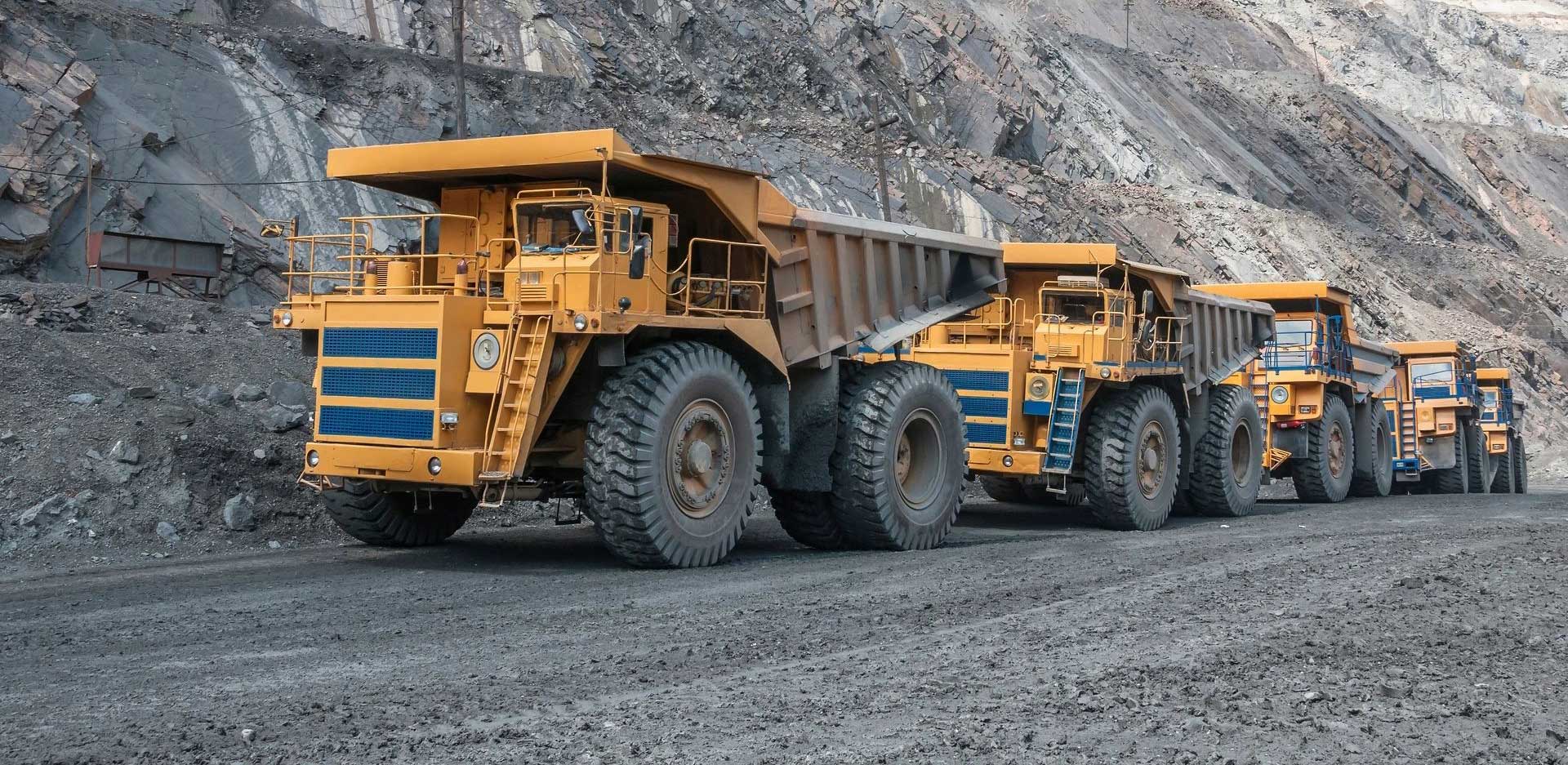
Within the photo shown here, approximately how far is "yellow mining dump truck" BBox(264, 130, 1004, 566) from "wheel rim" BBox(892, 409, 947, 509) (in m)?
0.03

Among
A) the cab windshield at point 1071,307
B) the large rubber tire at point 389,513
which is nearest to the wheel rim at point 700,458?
the large rubber tire at point 389,513

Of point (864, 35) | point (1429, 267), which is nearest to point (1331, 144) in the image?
point (1429, 267)

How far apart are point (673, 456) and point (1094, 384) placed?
19.0 feet

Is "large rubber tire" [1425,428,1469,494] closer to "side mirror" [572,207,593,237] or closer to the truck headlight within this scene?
"side mirror" [572,207,593,237]

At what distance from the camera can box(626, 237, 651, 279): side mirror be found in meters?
9.23

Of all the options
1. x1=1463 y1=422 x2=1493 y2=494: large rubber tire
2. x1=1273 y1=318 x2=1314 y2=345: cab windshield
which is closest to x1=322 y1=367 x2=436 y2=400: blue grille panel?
x1=1273 y1=318 x2=1314 y2=345: cab windshield

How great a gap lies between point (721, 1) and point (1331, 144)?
31.8 meters

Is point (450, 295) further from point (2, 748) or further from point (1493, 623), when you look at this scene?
point (1493, 623)

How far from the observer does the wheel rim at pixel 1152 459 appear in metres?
14.0

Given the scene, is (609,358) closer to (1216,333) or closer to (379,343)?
(379,343)

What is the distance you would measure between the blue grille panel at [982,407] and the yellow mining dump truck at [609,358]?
1752mm

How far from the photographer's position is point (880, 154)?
108 feet

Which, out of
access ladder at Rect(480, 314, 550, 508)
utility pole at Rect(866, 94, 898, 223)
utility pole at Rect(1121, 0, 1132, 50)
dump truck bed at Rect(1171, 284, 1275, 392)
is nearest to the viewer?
access ladder at Rect(480, 314, 550, 508)

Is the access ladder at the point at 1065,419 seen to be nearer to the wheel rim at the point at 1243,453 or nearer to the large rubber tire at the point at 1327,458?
the wheel rim at the point at 1243,453
